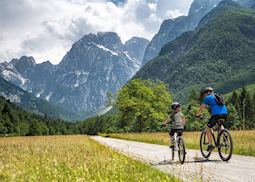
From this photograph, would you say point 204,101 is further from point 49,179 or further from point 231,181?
point 49,179

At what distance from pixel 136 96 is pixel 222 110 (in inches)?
2542

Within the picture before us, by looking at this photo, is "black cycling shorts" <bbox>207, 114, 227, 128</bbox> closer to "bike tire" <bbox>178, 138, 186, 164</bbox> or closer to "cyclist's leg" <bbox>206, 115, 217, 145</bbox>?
"cyclist's leg" <bbox>206, 115, 217, 145</bbox>

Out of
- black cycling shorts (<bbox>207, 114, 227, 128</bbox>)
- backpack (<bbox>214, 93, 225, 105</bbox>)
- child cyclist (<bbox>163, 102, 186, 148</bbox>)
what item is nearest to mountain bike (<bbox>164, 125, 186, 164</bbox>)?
child cyclist (<bbox>163, 102, 186, 148</bbox>)

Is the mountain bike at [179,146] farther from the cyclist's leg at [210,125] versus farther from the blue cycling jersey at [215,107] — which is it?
the blue cycling jersey at [215,107]

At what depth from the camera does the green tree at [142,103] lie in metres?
75.6

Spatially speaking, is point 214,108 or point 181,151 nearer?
point 214,108

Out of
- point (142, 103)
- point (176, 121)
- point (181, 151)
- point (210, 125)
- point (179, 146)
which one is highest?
point (142, 103)

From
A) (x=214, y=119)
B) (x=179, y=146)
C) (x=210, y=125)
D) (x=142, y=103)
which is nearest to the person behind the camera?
(x=214, y=119)

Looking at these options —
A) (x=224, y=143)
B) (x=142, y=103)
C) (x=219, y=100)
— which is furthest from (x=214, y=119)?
(x=142, y=103)

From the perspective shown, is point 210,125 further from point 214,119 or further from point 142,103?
point 142,103

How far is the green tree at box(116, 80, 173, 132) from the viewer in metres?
75.6

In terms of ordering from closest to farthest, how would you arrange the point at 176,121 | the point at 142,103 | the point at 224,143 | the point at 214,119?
the point at 224,143, the point at 214,119, the point at 176,121, the point at 142,103

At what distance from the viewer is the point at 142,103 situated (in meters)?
75.6

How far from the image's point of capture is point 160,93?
83.9 metres
